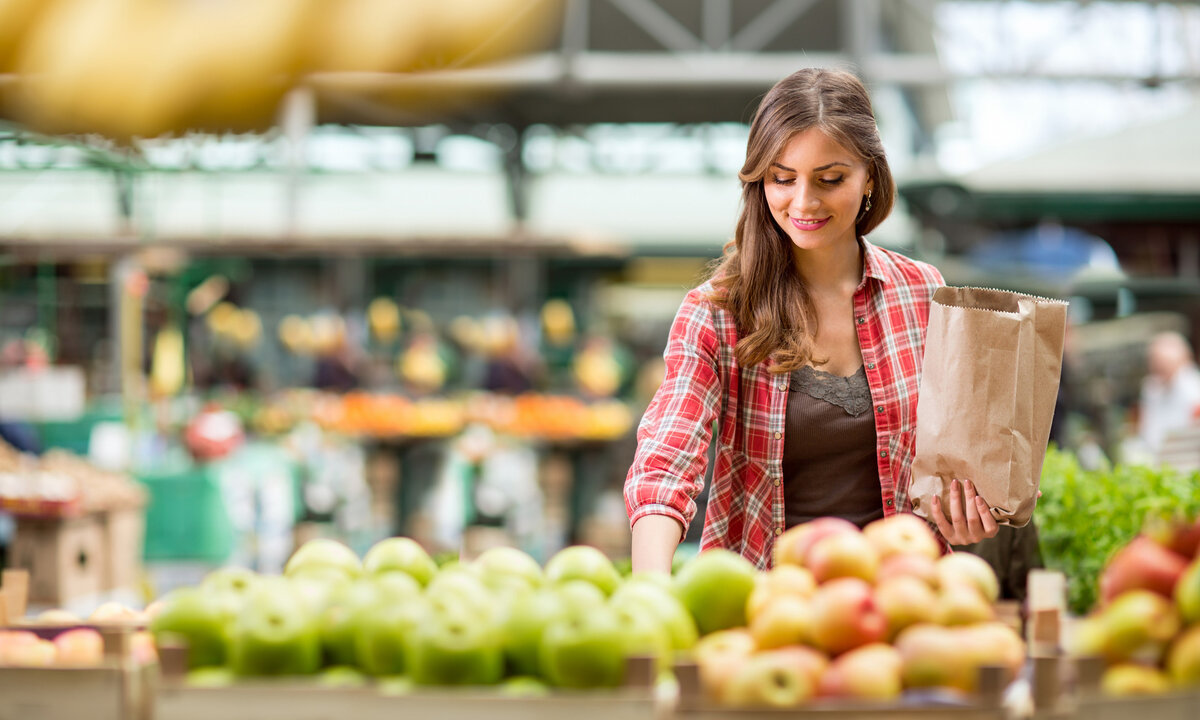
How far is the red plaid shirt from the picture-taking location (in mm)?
1726

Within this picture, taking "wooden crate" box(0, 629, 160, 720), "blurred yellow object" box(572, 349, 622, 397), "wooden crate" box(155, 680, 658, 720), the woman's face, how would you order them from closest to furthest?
"wooden crate" box(155, 680, 658, 720)
"wooden crate" box(0, 629, 160, 720)
the woman's face
"blurred yellow object" box(572, 349, 622, 397)

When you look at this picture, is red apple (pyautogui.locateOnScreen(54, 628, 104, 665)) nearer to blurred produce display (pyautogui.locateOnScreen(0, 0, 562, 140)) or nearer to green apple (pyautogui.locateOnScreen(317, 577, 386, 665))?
green apple (pyautogui.locateOnScreen(317, 577, 386, 665))

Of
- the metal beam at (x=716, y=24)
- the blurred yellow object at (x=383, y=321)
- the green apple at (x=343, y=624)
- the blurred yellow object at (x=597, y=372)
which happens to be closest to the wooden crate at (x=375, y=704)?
the green apple at (x=343, y=624)

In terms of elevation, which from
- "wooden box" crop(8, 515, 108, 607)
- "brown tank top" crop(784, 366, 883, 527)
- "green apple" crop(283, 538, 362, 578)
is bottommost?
"wooden box" crop(8, 515, 108, 607)

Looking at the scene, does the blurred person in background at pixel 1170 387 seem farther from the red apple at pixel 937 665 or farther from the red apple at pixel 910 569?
the red apple at pixel 937 665

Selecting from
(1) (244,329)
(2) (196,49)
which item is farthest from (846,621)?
(1) (244,329)

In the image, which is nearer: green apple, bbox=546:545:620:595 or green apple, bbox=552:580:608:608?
green apple, bbox=552:580:608:608

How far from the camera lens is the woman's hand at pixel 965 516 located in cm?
160

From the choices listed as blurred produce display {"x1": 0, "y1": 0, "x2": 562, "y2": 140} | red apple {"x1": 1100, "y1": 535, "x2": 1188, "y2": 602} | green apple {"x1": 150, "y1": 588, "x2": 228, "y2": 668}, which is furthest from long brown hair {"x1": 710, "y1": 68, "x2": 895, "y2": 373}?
blurred produce display {"x1": 0, "y1": 0, "x2": 562, "y2": 140}

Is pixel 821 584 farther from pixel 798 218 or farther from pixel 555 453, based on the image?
pixel 555 453

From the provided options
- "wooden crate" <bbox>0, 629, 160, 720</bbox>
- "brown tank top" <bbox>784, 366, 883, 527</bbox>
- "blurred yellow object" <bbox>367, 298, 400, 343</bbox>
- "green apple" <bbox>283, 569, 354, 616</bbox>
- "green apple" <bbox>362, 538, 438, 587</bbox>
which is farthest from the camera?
"blurred yellow object" <bbox>367, 298, 400, 343</bbox>

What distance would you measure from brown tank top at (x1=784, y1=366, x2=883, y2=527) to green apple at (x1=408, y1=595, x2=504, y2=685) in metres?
0.81

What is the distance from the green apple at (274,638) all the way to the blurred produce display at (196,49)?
5.82 ft

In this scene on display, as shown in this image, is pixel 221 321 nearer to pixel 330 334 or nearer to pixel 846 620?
pixel 330 334
